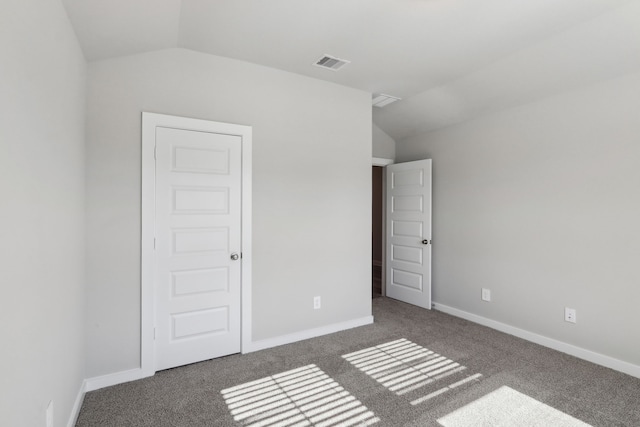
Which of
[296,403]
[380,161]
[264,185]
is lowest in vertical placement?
[296,403]

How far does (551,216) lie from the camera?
326cm

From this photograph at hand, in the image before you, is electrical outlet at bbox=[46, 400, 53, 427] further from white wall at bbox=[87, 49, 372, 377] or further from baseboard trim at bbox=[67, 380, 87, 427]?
white wall at bbox=[87, 49, 372, 377]

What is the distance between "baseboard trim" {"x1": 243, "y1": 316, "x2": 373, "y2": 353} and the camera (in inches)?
124

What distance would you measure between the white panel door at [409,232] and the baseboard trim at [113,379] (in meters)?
3.36

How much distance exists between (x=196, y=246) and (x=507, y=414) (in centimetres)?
261

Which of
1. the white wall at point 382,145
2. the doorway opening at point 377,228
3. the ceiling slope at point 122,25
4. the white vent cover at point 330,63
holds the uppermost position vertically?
the white vent cover at point 330,63

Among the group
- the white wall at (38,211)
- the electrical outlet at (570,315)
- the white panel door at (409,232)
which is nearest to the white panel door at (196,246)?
the white wall at (38,211)

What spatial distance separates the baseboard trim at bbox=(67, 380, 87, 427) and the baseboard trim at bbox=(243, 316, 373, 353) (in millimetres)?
1212

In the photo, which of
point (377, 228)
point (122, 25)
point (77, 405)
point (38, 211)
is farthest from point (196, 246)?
point (377, 228)

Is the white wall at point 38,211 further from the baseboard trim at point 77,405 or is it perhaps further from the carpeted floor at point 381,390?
the carpeted floor at point 381,390

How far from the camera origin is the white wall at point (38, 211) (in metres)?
1.15

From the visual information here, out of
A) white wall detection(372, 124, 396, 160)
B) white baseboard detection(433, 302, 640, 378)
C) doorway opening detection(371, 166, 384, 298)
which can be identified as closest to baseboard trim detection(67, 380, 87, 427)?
white baseboard detection(433, 302, 640, 378)

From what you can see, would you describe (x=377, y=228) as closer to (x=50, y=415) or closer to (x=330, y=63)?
(x=330, y=63)

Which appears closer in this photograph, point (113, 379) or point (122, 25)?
point (122, 25)
